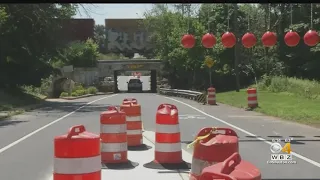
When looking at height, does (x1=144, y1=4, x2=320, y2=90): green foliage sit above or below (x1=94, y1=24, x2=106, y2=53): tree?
below

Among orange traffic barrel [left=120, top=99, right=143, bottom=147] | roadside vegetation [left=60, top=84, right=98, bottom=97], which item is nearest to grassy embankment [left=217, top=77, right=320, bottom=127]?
orange traffic barrel [left=120, top=99, right=143, bottom=147]

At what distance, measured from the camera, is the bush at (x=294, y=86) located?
3670cm

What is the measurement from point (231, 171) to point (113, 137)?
21.5 feet

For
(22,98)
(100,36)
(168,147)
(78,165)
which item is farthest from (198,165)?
(100,36)

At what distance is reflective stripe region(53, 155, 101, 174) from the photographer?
5.70 meters

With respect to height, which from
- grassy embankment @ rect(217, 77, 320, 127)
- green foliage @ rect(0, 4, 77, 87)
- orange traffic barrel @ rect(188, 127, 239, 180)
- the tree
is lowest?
grassy embankment @ rect(217, 77, 320, 127)

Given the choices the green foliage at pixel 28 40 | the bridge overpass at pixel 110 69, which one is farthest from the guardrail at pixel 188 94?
the bridge overpass at pixel 110 69

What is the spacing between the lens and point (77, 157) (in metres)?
5.71

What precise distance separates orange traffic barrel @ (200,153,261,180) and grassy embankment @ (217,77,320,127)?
15.8 m

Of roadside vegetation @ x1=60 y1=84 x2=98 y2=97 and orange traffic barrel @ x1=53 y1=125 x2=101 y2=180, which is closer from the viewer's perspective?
orange traffic barrel @ x1=53 y1=125 x2=101 y2=180

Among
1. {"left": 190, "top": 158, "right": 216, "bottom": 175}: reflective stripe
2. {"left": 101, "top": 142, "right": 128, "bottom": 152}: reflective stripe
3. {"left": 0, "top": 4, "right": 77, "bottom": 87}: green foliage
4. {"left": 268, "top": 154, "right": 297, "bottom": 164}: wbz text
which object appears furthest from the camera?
{"left": 0, "top": 4, "right": 77, "bottom": 87}: green foliage

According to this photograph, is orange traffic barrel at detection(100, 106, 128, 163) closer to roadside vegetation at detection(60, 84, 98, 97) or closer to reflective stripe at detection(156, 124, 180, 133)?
reflective stripe at detection(156, 124, 180, 133)

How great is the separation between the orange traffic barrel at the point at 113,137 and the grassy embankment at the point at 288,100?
10.8 metres

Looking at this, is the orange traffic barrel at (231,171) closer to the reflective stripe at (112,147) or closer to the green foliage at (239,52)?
the reflective stripe at (112,147)
